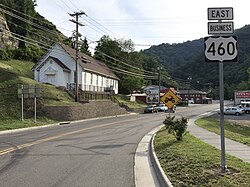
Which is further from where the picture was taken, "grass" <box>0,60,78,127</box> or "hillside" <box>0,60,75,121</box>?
"hillside" <box>0,60,75,121</box>

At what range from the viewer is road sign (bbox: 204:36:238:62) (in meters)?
8.41

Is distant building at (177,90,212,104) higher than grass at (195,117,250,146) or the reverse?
higher

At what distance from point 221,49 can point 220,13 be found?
2.94 ft

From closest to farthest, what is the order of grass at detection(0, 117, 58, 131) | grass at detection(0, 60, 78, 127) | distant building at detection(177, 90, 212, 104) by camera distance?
1. grass at detection(0, 117, 58, 131)
2. grass at detection(0, 60, 78, 127)
3. distant building at detection(177, 90, 212, 104)

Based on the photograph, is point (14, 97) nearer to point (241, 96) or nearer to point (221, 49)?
point (221, 49)

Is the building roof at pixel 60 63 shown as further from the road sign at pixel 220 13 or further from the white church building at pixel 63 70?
the road sign at pixel 220 13

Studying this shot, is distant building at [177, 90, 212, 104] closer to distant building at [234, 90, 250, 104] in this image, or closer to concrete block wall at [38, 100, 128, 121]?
distant building at [234, 90, 250, 104]

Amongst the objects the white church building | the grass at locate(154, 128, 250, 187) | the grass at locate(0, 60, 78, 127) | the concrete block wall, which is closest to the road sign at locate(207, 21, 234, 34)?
the grass at locate(154, 128, 250, 187)

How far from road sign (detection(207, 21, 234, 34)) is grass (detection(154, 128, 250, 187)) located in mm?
3398

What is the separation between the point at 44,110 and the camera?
37750 mm

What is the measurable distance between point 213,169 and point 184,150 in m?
3.68

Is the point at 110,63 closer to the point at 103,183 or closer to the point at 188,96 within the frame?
the point at 188,96

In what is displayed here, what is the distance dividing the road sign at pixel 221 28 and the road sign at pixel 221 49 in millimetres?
158

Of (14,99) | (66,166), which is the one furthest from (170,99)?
(14,99)
